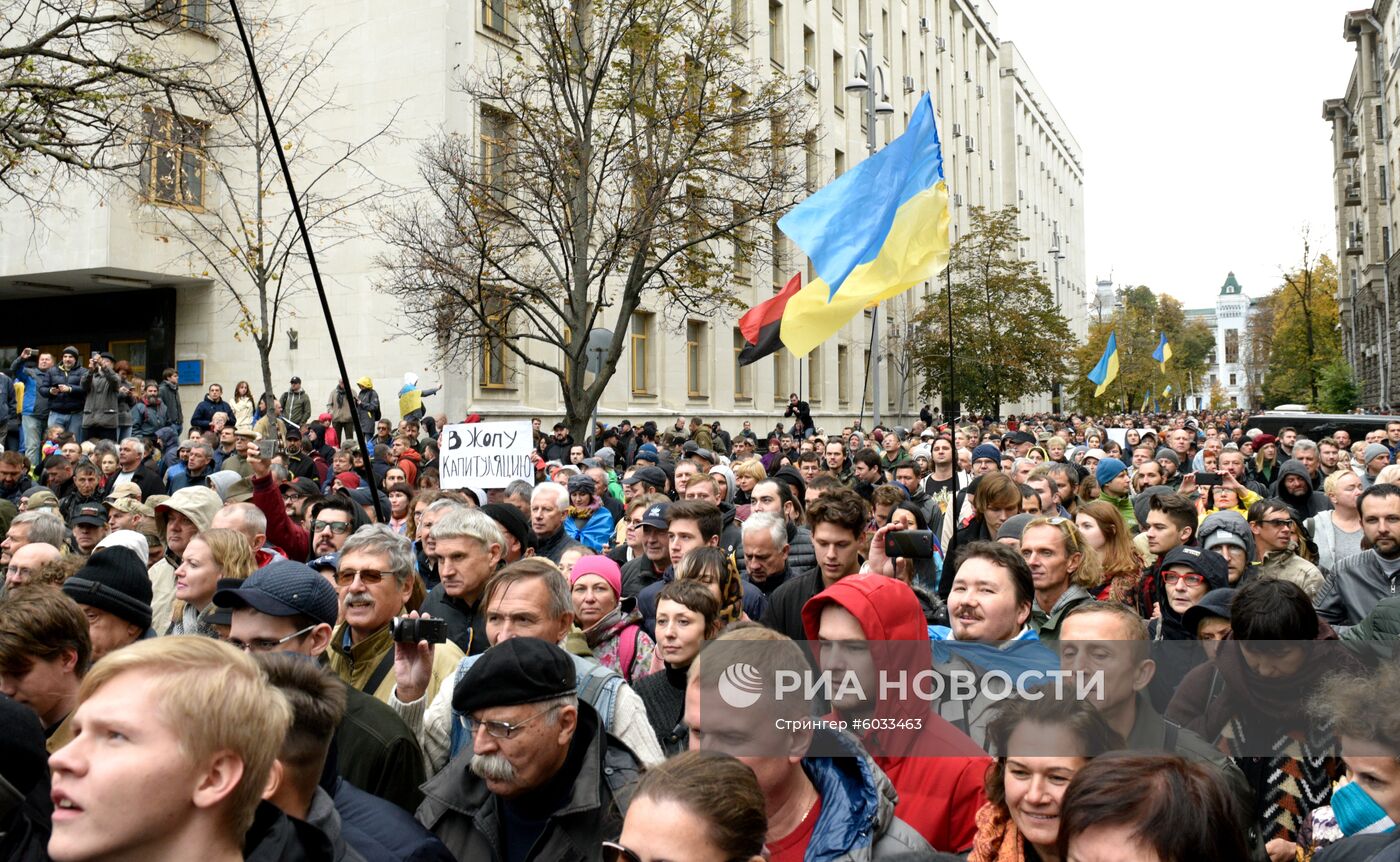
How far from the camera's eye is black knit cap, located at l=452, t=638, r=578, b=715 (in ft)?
10.7

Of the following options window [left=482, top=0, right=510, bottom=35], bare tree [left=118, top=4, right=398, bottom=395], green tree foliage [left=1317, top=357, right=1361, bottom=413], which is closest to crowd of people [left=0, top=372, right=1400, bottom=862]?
bare tree [left=118, top=4, right=398, bottom=395]

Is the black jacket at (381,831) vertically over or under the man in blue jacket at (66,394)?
under

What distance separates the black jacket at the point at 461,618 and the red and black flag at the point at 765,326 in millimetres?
8280

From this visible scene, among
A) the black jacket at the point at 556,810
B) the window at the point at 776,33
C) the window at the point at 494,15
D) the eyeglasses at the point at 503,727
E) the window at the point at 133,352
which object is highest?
the window at the point at 776,33

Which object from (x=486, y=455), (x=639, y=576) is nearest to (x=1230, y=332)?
(x=486, y=455)

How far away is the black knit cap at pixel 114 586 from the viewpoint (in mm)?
4410

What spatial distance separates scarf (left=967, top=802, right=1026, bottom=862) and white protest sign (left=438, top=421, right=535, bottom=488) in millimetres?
8162

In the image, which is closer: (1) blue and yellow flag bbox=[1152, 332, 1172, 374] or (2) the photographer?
(2) the photographer

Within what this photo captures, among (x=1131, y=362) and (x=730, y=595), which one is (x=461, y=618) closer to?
(x=730, y=595)

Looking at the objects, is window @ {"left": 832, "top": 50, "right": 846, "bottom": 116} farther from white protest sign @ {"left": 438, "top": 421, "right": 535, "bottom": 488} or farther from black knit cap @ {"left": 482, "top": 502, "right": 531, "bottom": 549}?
black knit cap @ {"left": 482, "top": 502, "right": 531, "bottom": 549}

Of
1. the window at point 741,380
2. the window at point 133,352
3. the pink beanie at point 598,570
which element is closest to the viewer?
the pink beanie at point 598,570

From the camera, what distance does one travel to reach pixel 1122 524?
272 inches

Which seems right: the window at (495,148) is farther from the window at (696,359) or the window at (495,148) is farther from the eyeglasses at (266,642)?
the eyeglasses at (266,642)

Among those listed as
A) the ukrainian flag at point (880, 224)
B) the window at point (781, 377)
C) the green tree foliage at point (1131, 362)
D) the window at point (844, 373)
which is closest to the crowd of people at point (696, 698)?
the ukrainian flag at point (880, 224)
